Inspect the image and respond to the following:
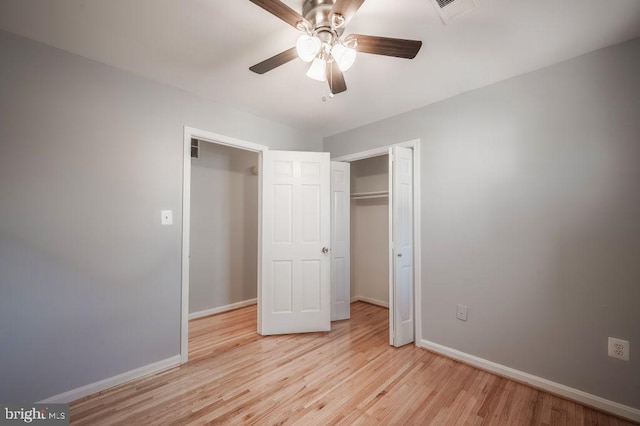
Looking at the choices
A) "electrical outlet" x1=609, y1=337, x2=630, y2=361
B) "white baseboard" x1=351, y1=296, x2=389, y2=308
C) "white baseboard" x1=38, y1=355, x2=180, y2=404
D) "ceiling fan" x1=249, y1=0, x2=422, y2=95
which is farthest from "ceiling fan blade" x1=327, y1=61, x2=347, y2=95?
"white baseboard" x1=351, y1=296, x2=389, y2=308

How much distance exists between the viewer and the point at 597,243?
1805mm

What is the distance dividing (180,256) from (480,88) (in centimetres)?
311

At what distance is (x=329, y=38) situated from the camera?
4.57 feet

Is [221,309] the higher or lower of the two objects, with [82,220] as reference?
lower

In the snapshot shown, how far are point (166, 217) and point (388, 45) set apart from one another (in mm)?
2169

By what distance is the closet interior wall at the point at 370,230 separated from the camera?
3.90m

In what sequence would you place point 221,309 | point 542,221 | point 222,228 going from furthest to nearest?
point 222,228 → point 221,309 → point 542,221

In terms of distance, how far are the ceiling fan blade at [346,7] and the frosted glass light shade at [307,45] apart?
180 mm

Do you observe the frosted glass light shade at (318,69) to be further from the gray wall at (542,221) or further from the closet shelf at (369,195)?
the closet shelf at (369,195)

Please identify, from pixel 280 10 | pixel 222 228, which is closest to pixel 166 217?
pixel 222 228

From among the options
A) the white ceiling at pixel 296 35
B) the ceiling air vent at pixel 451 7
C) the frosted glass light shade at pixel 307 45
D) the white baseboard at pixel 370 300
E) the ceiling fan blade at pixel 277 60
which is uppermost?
the white ceiling at pixel 296 35

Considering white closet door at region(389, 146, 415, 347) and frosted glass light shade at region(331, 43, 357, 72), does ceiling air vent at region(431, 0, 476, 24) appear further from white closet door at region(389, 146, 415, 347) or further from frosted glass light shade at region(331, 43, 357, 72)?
white closet door at region(389, 146, 415, 347)

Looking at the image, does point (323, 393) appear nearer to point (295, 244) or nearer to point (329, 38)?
point (295, 244)

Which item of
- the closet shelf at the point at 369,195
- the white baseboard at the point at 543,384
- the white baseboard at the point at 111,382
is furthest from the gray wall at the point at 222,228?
the white baseboard at the point at 543,384
